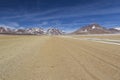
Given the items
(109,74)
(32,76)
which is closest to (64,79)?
(32,76)

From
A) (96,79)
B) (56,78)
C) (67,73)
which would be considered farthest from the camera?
(67,73)

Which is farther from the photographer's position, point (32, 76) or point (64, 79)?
point (32, 76)

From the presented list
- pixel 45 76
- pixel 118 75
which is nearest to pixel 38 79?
pixel 45 76

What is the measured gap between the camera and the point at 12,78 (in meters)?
7.07

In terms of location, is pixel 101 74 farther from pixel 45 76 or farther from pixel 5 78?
pixel 5 78

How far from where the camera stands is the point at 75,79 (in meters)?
6.66

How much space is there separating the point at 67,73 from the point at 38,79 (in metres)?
1.46

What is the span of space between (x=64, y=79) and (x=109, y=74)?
197 cm

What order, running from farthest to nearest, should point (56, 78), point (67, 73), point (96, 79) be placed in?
point (67, 73), point (56, 78), point (96, 79)

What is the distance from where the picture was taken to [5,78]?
7.04 m

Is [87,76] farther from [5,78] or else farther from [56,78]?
[5,78]

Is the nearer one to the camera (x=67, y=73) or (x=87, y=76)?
(x=87, y=76)

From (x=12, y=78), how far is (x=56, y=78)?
184cm

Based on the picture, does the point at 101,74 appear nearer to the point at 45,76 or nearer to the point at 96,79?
the point at 96,79
